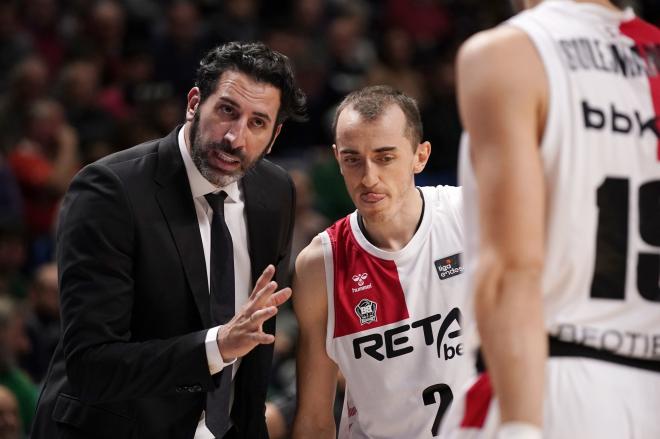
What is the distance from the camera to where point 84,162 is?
29.5 ft

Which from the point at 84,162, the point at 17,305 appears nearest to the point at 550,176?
the point at 17,305

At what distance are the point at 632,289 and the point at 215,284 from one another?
2025 millimetres

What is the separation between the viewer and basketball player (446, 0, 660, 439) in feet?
7.01

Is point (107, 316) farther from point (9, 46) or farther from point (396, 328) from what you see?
point (9, 46)

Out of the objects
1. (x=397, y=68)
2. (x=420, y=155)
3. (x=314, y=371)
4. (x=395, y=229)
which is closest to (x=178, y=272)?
(x=314, y=371)

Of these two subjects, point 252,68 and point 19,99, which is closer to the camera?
point 252,68

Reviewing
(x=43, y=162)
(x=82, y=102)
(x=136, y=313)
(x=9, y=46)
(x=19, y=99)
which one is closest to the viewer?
(x=136, y=313)

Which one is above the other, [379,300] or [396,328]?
[379,300]

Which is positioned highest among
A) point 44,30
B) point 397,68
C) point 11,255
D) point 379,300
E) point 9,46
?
point 44,30

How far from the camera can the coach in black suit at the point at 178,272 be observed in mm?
3715

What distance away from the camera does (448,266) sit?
4305 millimetres

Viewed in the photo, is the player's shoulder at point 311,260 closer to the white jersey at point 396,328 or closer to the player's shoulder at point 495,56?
the white jersey at point 396,328

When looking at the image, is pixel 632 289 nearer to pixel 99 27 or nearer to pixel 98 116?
pixel 98 116

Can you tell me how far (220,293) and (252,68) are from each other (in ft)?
2.87
